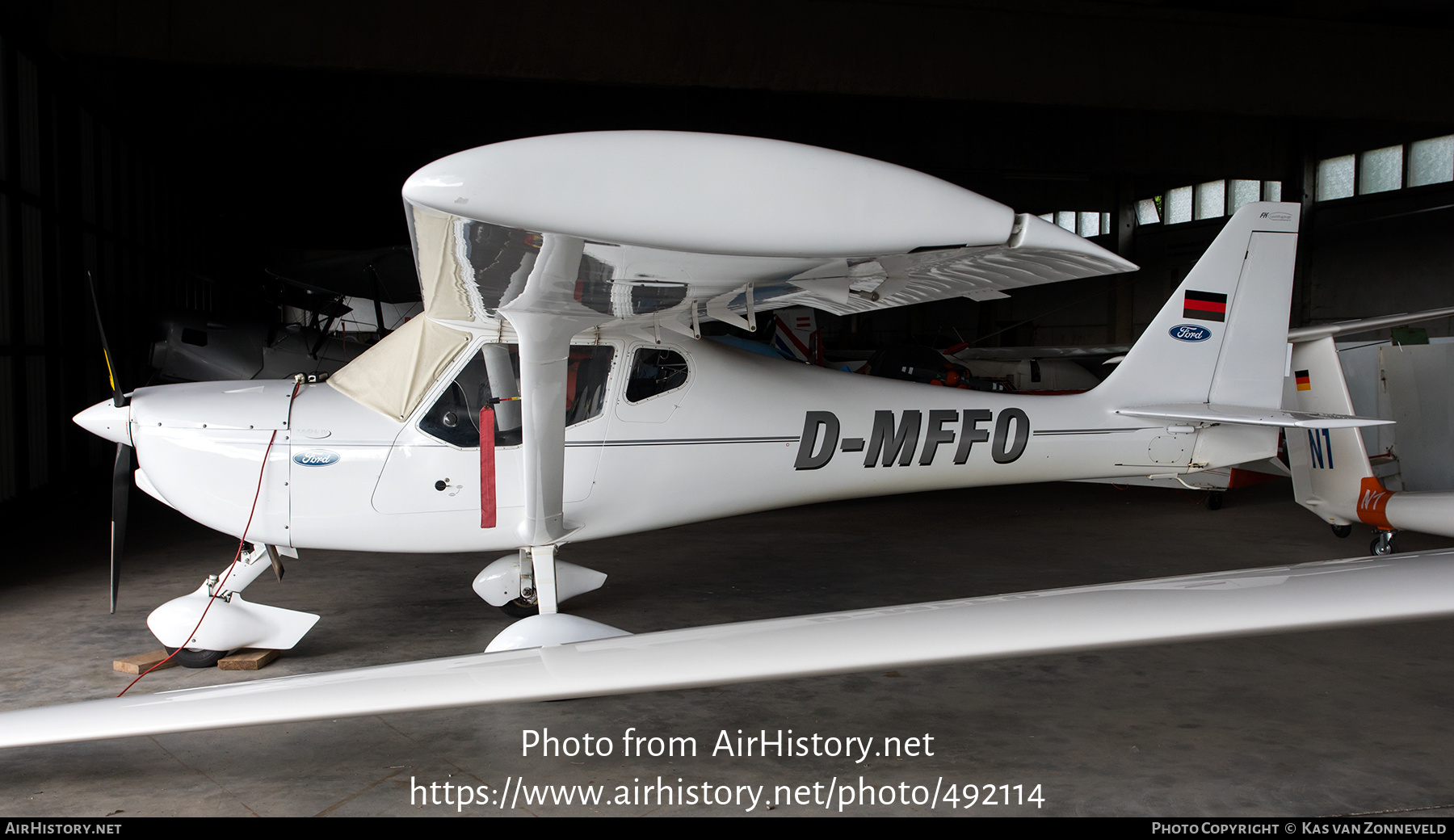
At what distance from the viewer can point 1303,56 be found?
10320 millimetres

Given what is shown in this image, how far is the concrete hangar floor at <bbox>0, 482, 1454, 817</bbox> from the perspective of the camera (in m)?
2.93

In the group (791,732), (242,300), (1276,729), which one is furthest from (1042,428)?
(242,300)

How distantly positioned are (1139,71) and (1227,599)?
9367mm

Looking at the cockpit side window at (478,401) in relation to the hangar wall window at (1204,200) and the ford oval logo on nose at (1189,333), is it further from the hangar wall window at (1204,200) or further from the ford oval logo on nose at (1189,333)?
the hangar wall window at (1204,200)

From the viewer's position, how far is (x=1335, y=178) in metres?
18.2

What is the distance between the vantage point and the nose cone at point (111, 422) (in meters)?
4.18

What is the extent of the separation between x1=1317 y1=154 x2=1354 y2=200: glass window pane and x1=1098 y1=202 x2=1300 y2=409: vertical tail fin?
1594 centimetres

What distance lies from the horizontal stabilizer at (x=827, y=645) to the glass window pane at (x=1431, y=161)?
697 inches

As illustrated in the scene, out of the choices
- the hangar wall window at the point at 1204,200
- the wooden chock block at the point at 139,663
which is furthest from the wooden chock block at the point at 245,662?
the hangar wall window at the point at 1204,200

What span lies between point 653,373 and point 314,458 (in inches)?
63.2

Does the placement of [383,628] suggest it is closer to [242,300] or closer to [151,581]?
[151,581]

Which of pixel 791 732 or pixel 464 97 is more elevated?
pixel 464 97

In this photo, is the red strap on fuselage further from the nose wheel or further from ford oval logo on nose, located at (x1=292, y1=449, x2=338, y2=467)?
the nose wheel

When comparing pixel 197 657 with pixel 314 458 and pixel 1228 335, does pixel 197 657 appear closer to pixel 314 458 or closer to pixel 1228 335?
pixel 314 458
